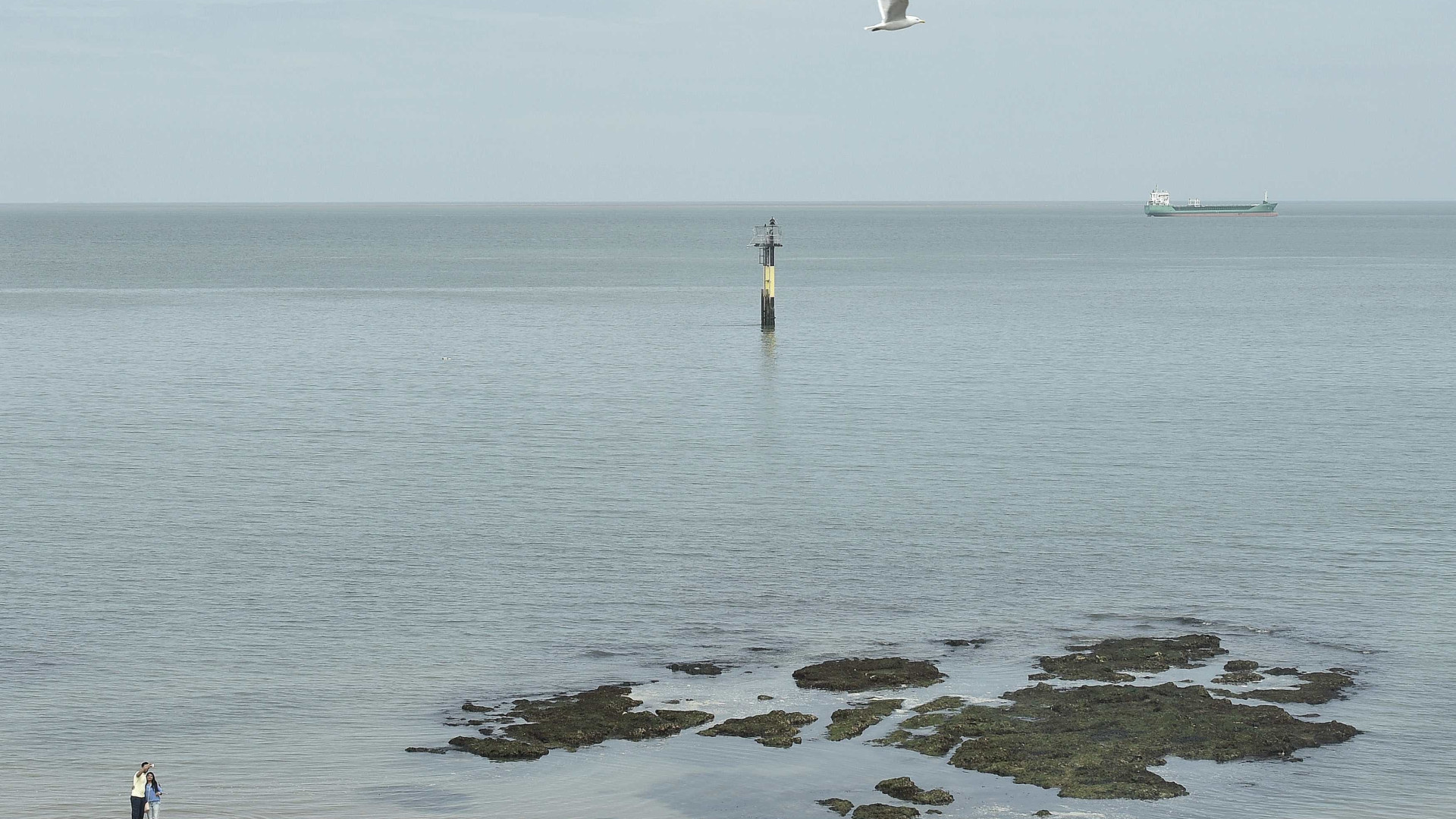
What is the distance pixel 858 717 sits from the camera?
3072cm

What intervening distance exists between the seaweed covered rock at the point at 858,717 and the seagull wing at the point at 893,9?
54.7 ft

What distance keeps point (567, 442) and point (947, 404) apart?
19.4 m

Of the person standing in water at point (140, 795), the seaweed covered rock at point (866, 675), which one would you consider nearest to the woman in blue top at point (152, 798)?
the person standing in water at point (140, 795)

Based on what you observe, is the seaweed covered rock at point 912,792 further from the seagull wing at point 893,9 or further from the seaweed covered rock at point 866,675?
the seagull wing at point 893,9

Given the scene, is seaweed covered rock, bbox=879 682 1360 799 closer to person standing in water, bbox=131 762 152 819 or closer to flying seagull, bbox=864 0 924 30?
person standing in water, bbox=131 762 152 819

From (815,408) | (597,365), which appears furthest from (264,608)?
(597,365)

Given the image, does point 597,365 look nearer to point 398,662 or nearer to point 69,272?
point 398,662

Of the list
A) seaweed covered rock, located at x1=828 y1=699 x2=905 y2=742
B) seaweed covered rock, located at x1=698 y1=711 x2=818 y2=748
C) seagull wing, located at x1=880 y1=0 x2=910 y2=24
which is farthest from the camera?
seaweed covered rock, located at x1=828 y1=699 x2=905 y2=742

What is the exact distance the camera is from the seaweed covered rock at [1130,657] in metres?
33.4

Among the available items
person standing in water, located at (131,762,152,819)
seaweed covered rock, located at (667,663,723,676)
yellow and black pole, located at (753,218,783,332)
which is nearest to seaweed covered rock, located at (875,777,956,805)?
seaweed covered rock, located at (667,663,723,676)

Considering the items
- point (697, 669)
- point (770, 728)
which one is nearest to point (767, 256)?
point (697, 669)

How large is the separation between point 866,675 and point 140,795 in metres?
14.5

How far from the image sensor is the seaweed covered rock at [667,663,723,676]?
34.0 m

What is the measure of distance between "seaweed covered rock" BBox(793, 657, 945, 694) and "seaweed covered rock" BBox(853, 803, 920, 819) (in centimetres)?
603
